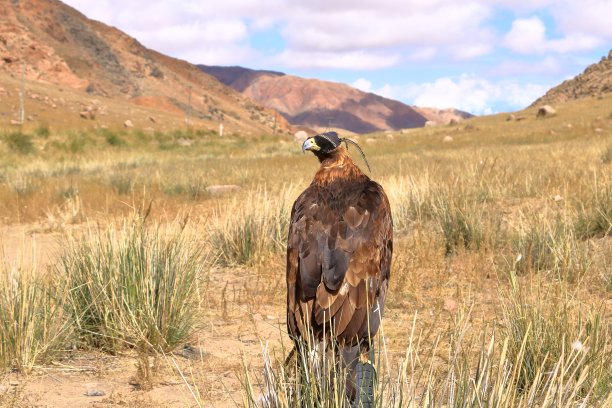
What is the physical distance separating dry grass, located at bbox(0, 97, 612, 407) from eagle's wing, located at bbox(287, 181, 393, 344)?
8.1 inches

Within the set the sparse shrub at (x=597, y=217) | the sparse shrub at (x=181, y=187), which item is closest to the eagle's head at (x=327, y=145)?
the sparse shrub at (x=597, y=217)

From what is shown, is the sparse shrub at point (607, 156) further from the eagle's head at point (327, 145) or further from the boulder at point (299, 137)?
the boulder at point (299, 137)

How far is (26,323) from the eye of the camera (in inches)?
150

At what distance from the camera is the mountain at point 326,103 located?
152 meters

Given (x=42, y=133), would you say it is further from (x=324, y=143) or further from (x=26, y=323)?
(x=324, y=143)

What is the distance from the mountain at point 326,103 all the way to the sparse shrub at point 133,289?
14182cm

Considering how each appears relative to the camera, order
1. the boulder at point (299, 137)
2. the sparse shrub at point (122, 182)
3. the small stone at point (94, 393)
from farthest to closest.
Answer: the boulder at point (299, 137) → the sparse shrub at point (122, 182) → the small stone at point (94, 393)

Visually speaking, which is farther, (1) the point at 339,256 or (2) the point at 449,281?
(2) the point at 449,281

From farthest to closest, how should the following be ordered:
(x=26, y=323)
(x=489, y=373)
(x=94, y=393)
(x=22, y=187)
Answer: (x=22, y=187)
(x=26, y=323)
(x=94, y=393)
(x=489, y=373)

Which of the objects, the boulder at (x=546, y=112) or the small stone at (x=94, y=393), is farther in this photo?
the boulder at (x=546, y=112)

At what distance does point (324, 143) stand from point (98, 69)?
6320 centimetres

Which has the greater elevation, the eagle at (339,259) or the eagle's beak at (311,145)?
the eagle's beak at (311,145)

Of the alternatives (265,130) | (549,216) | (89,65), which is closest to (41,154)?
(549,216)

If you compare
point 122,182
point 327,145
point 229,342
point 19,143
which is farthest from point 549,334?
point 19,143
